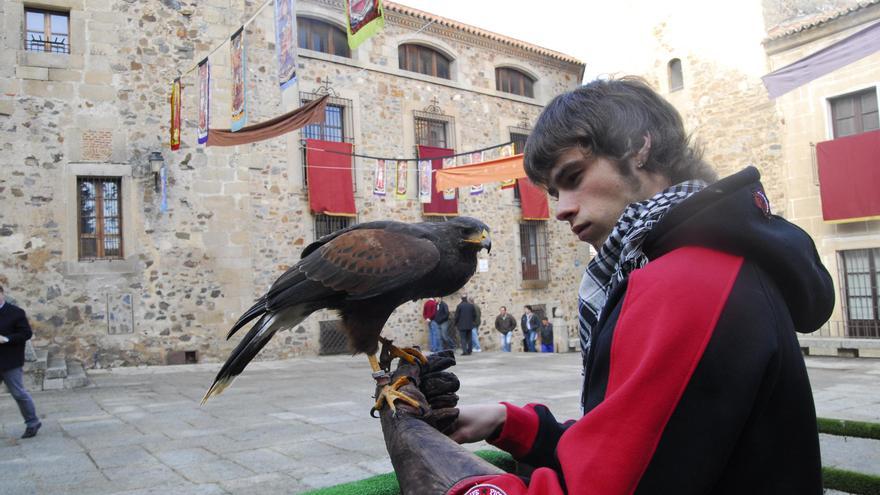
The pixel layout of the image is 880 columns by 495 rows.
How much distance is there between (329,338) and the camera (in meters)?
15.0

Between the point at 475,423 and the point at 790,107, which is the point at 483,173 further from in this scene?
the point at 475,423

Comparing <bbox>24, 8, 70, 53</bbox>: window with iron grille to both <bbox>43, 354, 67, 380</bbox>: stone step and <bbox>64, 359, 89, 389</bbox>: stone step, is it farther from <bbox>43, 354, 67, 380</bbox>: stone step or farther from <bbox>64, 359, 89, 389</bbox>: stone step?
<bbox>64, 359, 89, 389</bbox>: stone step

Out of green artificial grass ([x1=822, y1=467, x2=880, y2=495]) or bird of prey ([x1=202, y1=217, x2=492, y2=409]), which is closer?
green artificial grass ([x1=822, y1=467, x2=880, y2=495])

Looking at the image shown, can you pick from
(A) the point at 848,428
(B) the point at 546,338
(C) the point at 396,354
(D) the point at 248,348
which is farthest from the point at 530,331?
(D) the point at 248,348

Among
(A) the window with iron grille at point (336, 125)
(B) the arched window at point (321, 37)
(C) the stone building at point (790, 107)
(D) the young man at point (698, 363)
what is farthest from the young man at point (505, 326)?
(D) the young man at point (698, 363)

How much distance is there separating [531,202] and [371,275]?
1722 centimetres

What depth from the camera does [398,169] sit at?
15656mm

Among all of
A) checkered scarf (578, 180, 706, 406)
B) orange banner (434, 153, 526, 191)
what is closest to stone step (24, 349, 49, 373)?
orange banner (434, 153, 526, 191)

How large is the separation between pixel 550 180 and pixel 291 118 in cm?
888

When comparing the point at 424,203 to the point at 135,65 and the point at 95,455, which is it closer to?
the point at 135,65

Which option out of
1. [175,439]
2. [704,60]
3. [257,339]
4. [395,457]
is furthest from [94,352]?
[704,60]

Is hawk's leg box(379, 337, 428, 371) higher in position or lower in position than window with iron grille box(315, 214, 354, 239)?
lower

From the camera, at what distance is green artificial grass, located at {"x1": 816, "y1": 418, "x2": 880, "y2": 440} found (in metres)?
2.45

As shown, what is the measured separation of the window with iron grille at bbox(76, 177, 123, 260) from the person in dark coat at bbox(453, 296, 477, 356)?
806cm
